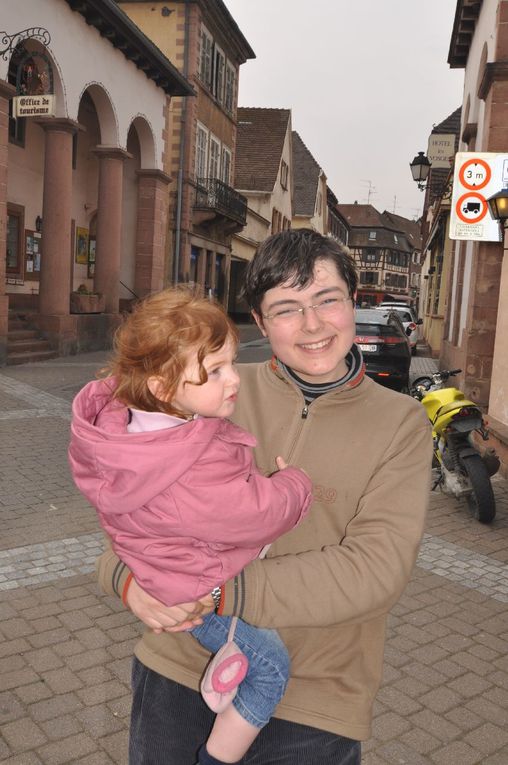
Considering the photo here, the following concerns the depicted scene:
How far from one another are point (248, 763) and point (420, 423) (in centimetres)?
90

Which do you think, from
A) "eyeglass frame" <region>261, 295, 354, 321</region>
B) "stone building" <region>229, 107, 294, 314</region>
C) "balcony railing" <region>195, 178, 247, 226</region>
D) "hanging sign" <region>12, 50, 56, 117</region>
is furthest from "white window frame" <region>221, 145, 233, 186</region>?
"eyeglass frame" <region>261, 295, 354, 321</region>

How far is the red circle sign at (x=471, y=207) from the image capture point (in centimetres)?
1022

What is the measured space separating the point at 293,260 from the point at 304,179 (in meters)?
54.9

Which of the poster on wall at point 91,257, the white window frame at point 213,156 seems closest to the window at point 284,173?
the white window frame at point 213,156

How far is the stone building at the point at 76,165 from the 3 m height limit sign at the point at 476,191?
7541mm

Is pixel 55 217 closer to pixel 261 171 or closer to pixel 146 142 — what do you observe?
pixel 146 142

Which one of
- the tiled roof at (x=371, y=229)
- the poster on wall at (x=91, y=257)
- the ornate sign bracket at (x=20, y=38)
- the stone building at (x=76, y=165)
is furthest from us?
the tiled roof at (x=371, y=229)

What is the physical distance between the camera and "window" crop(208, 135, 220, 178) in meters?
29.2

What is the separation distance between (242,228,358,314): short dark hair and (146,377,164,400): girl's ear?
43 centimetres

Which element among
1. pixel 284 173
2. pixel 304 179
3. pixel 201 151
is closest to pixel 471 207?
pixel 201 151

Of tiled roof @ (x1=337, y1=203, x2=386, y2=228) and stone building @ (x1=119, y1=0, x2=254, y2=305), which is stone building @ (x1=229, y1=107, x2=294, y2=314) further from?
tiled roof @ (x1=337, y1=203, x2=386, y2=228)

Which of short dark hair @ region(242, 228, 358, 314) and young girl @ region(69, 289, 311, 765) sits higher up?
short dark hair @ region(242, 228, 358, 314)

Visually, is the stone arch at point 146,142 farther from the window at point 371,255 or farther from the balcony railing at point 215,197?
the window at point 371,255

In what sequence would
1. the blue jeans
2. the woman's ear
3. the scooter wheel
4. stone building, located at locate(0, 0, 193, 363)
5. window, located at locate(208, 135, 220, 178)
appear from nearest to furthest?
the blue jeans, the woman's ear, the scooter wheel, stone building, located at locate(0, 0, 193, 363), window, located at locate(208, 135, 220, 178)
